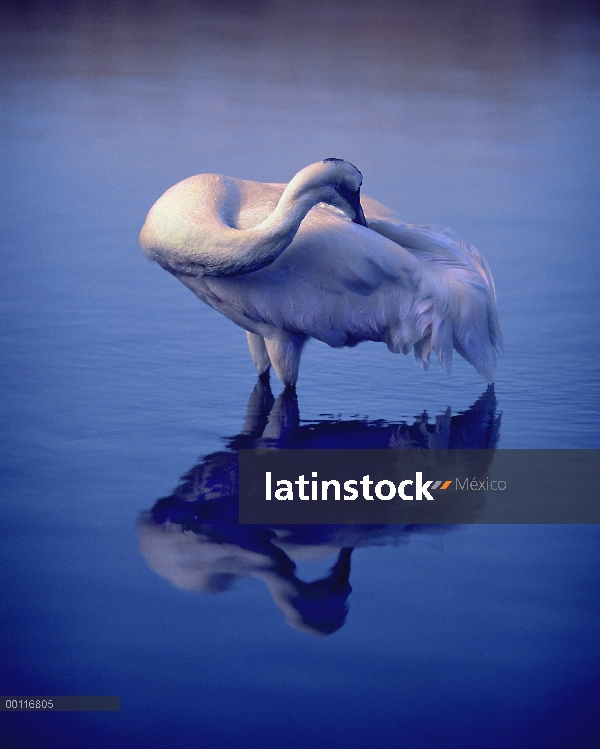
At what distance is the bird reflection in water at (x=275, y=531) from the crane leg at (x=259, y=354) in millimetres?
610

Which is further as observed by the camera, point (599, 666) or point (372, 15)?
point (372, 15)

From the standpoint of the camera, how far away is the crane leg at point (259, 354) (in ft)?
23.1

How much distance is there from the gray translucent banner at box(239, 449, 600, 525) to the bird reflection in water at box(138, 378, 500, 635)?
0.08 meters

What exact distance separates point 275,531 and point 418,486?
0.80 metres

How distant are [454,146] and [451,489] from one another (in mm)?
8128

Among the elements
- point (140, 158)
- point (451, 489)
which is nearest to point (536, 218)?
point (140, 158)

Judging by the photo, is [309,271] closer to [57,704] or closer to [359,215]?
[359,215]

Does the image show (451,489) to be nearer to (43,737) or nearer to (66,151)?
(43,737)

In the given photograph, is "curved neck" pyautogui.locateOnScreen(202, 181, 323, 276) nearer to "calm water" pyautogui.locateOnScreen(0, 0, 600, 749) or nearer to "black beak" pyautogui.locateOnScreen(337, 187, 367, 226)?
"black beak" pyautogui.locateOnScreen(337, 187, 367, 226)

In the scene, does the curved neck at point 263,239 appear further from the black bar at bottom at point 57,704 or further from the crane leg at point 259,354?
the black bar at bottom at point 57,704

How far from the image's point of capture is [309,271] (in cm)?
640

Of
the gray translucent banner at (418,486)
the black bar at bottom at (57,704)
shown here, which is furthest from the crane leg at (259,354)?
the black bar at bottom at (57,704)

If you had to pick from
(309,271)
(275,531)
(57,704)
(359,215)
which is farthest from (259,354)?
(57,704)

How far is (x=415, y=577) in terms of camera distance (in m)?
4.83
